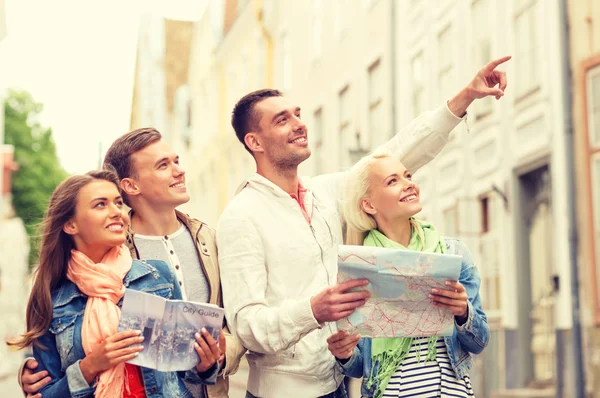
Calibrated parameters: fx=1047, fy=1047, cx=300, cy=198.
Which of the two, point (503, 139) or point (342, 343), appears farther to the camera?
point (503, 139)

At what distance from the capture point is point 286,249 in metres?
4.26

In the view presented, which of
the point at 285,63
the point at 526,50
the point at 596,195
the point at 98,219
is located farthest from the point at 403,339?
the point at 285,63

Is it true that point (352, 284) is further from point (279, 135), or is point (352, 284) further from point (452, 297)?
point (279, 135)

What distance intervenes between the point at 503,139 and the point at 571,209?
217cm

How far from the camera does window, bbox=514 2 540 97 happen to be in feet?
45.9

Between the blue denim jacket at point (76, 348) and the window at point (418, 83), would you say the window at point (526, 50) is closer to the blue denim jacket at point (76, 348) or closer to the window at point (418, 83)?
the window at point (418, 83)

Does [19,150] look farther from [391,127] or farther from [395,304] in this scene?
[395,304]

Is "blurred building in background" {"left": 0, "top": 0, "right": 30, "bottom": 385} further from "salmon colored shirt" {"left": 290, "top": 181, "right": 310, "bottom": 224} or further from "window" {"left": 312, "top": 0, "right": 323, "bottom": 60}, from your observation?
"salmon colored shirt" {"left": 290, "top": 181, "right": 310, "bottom": 224}

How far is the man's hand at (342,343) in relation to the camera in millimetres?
3834

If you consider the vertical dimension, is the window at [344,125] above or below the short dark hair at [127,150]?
above

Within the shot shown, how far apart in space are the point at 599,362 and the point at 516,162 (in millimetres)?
3371

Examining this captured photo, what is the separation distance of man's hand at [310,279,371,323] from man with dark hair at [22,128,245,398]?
0.58 meters

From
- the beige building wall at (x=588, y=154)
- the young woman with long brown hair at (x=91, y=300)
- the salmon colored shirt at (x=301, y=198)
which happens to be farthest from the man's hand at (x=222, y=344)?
the beige building wall at (x=588, y=154)

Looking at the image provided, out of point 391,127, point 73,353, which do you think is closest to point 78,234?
point 73,353
